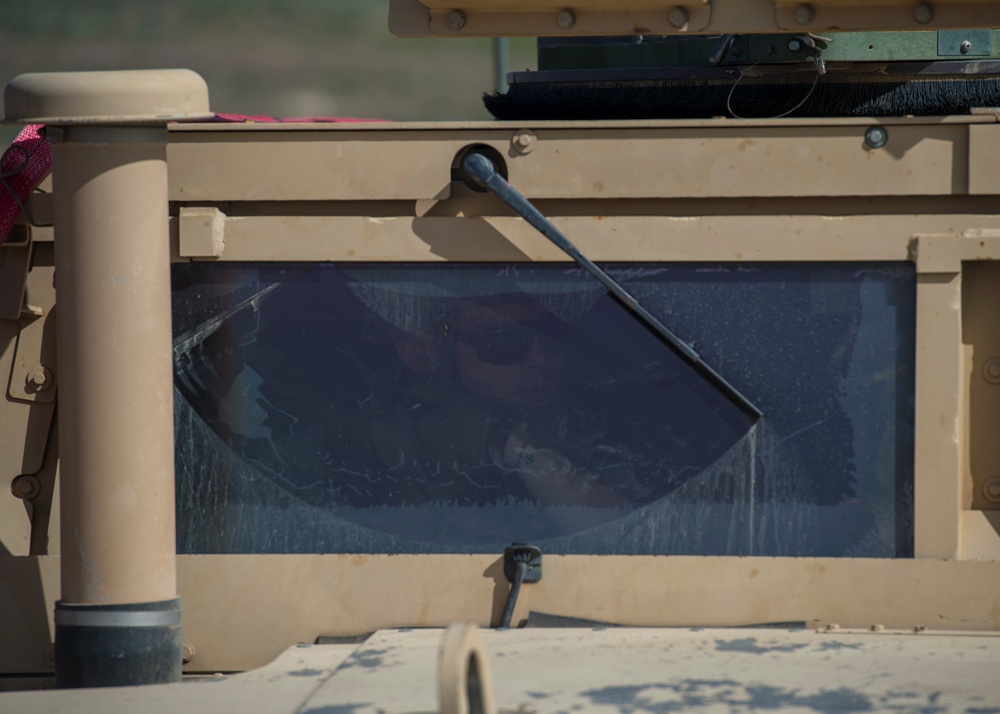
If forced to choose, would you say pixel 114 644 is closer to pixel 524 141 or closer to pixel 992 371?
pixel 524 141

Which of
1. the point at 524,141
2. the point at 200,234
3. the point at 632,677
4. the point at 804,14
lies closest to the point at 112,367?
the point at 200,234

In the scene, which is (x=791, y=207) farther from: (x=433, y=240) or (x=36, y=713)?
(x=36, y=713)

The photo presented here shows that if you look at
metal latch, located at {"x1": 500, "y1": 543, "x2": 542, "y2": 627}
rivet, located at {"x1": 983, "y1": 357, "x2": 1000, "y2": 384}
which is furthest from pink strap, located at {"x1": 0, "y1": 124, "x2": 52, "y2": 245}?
rivet, located at {"x1": 983, "y1": 357, "x2": 1000, "y2": 384}

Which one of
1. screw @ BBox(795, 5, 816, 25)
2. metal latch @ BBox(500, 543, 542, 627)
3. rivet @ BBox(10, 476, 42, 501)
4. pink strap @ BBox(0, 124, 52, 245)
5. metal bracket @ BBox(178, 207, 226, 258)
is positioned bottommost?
metal latch @ BBox(500, 543, 542, 627)

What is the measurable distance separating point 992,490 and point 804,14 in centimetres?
92

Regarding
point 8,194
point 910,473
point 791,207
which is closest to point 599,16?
point 791,207

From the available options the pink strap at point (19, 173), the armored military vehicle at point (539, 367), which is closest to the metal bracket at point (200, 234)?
the armored military vehicle at point (539, 367)

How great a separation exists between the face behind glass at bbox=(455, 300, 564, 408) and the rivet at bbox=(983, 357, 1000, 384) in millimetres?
766

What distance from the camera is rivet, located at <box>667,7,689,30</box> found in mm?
2422

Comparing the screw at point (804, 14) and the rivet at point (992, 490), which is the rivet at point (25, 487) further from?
the rivet at point (992, 490)

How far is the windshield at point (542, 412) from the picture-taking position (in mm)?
2473

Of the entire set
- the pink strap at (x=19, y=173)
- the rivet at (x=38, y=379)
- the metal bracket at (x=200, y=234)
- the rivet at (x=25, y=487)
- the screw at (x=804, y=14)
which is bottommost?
the rivet at (x=25, y=487)

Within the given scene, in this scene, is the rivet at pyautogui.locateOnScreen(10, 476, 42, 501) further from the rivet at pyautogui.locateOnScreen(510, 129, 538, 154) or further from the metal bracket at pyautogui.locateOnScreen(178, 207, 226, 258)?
the rivet at pyautogui.locateOnScreen(510, 129, 538, 154)

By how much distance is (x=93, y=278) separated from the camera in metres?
2.26
